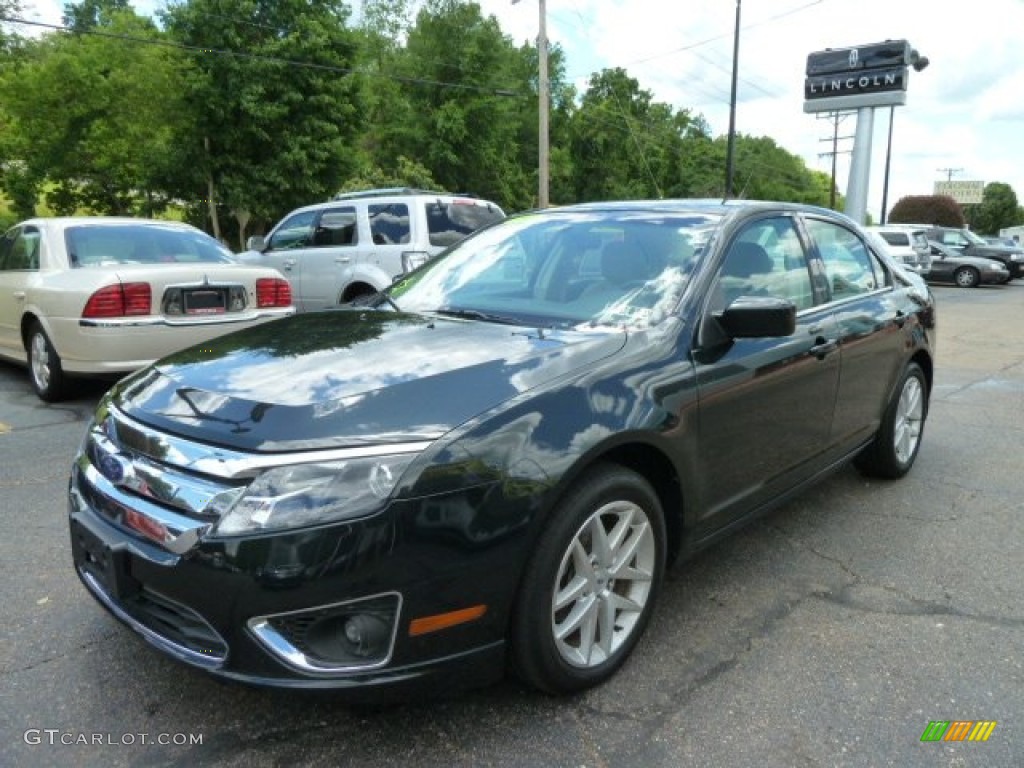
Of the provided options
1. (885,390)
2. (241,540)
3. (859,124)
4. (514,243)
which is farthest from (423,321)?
(859,124)

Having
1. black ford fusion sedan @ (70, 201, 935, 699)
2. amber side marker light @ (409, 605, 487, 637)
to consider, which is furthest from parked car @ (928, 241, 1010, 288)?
amber side marker light @ (409, 605, 487, 637)

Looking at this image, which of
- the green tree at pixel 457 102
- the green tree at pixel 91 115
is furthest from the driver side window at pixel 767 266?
the green tree at pixel 457 102

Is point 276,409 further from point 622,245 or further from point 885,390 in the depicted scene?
point 885,390

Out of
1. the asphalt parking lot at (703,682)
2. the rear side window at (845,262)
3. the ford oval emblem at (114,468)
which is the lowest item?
the asphalt parking lot at (703,682)

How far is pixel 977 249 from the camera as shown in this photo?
86.1ft

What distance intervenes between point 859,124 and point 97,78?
2521cm

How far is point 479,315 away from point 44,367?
15.8ft

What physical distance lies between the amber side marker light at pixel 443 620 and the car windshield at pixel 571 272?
119 cm

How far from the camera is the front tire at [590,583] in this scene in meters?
2.21

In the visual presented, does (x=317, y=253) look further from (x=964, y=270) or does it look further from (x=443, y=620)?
(x=964, y=270)

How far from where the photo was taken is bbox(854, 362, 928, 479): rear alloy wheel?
4367 mm

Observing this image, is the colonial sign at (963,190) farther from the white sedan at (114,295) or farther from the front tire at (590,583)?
the front tire at (590,583)

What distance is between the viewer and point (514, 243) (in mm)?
3643

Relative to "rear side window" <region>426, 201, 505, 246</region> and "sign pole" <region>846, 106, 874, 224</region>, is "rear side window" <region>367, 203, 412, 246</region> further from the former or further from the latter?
"sign pole" <region>846, 106, 874, 224</region>
